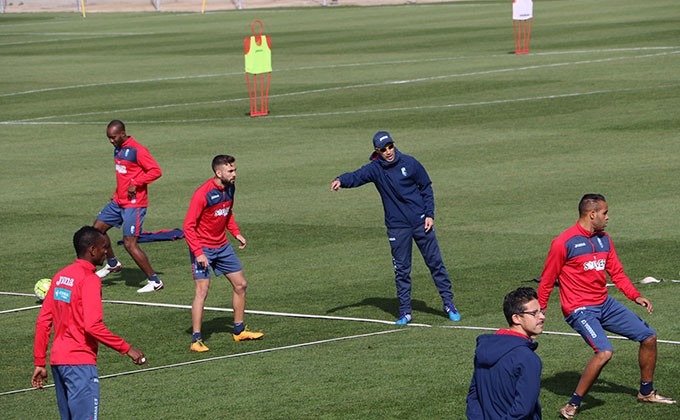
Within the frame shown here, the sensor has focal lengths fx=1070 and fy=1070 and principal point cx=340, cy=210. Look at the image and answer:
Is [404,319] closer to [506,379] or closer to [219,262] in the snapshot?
[219,262]

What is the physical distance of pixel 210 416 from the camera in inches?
422

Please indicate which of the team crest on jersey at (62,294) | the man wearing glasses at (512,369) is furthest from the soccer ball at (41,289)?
the man wearing glasses at (512,369)

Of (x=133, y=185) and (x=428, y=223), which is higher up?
(x=133, y=185)

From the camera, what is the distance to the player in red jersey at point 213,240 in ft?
42.8

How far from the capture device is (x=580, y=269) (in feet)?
33.6

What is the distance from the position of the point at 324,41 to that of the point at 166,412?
150ft

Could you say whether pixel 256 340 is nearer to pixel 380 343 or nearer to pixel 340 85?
pixel 380 343

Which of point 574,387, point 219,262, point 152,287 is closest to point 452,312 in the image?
point 574,387

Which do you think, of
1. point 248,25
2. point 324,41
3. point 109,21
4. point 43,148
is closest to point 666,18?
point 324,41

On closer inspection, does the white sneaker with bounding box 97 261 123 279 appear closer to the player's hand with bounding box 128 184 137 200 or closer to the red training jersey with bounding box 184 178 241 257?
the player's hand with bounding box 128 184 137 200

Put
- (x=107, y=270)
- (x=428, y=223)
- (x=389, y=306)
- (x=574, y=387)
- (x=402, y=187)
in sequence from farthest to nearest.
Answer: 1. (x=107, y=270)
2. (x=389, y=306)
3. (x=402, y=187)
4. (x=428, y=223)
5. (x=574, y=387)

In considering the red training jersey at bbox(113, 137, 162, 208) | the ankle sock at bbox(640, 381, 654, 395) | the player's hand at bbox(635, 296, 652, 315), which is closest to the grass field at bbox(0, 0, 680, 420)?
the ankle sock at bbox(640, 381, 654, 395)

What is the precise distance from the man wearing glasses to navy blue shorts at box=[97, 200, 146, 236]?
32.1ft

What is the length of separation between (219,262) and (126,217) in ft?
11.7
